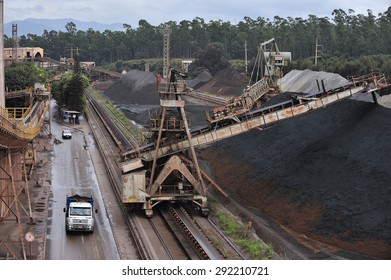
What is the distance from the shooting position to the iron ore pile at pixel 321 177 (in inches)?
1192

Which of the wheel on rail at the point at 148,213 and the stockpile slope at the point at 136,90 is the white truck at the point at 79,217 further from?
the stockpile slope at the point at 136,90

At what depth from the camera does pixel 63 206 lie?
37.8 m

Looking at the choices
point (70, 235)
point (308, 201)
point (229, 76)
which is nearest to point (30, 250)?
point (70, 235)

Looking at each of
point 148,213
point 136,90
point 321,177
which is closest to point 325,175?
point 321,177

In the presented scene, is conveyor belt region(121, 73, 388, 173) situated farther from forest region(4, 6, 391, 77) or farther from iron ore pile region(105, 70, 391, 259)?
forest region(4, 6, 391, 77)

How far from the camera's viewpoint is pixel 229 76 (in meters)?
108

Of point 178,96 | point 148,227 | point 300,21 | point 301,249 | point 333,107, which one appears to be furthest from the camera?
point 300,21

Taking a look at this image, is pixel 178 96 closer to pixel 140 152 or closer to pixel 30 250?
pixel 140 152

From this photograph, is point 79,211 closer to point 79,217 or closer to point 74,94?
point 79,217

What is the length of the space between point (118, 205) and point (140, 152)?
3662mm

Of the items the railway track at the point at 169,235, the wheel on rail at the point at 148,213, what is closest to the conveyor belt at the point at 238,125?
the wheel on rail at the point at 148,213

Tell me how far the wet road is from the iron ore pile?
25.8 ft

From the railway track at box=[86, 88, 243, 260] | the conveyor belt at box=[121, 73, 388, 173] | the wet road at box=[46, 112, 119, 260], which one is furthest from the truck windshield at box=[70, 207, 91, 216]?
the conveyor belt at box=[121, 73, 388, 173]

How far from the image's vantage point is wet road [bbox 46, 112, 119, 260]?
29.0 metres
